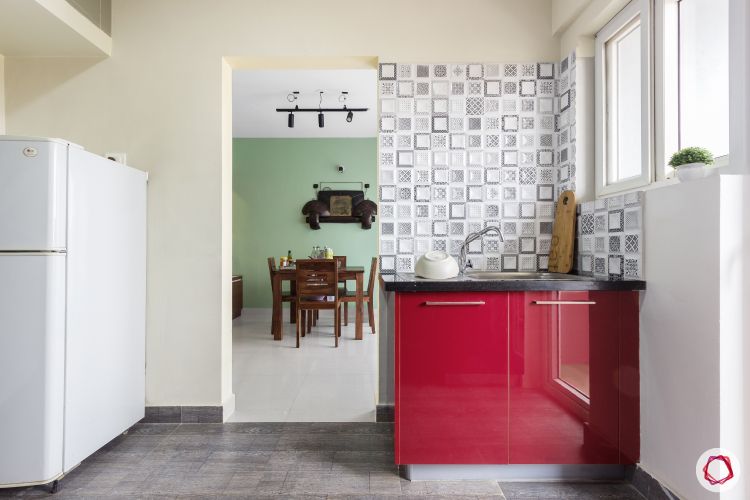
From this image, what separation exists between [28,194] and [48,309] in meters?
0.47

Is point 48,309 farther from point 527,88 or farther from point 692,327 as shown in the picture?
point 527,88

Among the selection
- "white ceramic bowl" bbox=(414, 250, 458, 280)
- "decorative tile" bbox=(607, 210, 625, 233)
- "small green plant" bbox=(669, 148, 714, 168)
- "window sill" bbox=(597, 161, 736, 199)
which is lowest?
"white ceramic bowl" bbox=(414, 250, 458, 280)

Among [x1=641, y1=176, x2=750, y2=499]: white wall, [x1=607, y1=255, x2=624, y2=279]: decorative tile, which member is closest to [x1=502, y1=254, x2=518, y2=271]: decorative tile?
[x1=607, y1=255, x2=624, y2=279]: decorative tile

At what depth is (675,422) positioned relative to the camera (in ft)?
5.74

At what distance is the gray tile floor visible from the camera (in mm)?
1914

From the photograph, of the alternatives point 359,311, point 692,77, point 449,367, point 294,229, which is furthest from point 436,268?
point 294,229

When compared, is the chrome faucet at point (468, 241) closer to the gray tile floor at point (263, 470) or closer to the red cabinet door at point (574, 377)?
the red cabinet door at point (574, 377)

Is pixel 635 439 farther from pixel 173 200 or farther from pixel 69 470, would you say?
pixel 173 200

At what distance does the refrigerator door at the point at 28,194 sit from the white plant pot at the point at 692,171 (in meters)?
2.43

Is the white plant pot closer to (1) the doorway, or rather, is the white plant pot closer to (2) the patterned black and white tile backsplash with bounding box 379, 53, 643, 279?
(2) the patterned black and white tile backsplash with bounding box 379, 53, 643, 279

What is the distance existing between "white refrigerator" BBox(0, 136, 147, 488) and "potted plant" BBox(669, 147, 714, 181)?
2.41 metres

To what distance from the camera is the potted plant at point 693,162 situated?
1649 mm

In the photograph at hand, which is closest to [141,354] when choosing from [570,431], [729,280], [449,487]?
[449,487]

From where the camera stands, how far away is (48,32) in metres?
2.36
